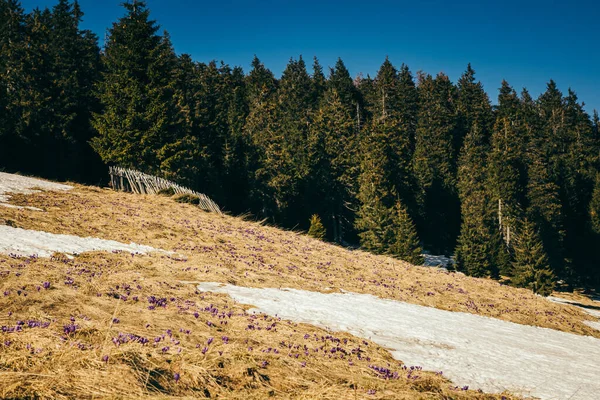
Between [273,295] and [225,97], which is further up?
[225,97]

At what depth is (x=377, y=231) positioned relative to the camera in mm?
44500

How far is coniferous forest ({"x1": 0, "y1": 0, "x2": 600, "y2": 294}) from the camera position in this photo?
105 feet

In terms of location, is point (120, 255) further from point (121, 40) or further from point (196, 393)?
point (121, 40)

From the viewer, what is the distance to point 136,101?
30219 mm

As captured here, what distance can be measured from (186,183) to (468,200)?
36918 millimetres

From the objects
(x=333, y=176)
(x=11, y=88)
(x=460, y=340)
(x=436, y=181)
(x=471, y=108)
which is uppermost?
(x=471, y=108)

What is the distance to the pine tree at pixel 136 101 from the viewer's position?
29.9 meters

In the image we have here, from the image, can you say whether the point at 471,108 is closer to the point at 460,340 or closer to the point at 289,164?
the point at 289,164

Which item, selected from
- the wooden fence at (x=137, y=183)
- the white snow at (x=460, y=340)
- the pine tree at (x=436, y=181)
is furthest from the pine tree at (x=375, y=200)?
the white snow at (x=460, y=340)

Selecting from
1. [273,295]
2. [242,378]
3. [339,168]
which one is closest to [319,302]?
[273,295]

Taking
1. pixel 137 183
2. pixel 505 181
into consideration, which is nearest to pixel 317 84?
pixel 505 181

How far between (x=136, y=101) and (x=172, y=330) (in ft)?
96.1

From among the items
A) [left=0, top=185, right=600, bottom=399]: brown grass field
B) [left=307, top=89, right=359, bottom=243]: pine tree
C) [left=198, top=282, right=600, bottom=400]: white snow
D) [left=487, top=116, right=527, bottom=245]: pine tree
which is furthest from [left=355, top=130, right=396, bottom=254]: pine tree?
[left=198, top=282, right=600, bottom=400]: white snow

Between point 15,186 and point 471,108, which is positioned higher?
→ point 471,108
